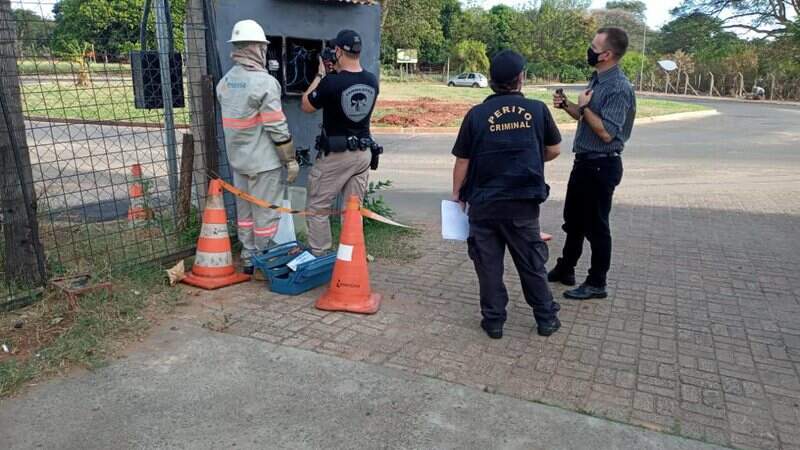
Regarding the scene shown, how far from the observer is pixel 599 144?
4.65 metres

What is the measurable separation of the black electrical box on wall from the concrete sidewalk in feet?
8.74

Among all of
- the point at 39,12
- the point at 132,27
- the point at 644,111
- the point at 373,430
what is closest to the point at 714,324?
the point at 373,430

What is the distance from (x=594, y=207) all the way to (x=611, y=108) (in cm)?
74

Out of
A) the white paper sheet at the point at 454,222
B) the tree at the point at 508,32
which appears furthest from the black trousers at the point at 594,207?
the tree at the point at 508,32

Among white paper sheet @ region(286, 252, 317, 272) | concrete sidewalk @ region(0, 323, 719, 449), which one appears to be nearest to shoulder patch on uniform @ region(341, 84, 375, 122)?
white paper sheet @ region(286, 252, 317, 272)

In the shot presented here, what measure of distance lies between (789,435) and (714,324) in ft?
4.91

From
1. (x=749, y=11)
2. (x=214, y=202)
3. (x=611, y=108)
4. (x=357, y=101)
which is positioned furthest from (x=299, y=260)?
(x=749, y=11)

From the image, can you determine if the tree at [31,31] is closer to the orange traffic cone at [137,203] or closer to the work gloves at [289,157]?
the work gloves at [289,157]

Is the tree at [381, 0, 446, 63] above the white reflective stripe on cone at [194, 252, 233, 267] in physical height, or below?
above

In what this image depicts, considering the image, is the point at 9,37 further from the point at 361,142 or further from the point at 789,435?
the point at 789,435

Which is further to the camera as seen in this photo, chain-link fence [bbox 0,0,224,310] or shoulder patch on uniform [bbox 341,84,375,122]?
shoulder patch on uniform [bbox 341,84,375,122]

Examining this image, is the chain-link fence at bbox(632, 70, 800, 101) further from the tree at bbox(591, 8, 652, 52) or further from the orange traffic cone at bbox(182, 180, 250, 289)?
the orange traffic cone at bbox(182, 180, 250, 289)

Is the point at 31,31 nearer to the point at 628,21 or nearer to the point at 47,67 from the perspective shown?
the point at 47,67

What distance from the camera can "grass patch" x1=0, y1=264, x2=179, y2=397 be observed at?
143 inches
